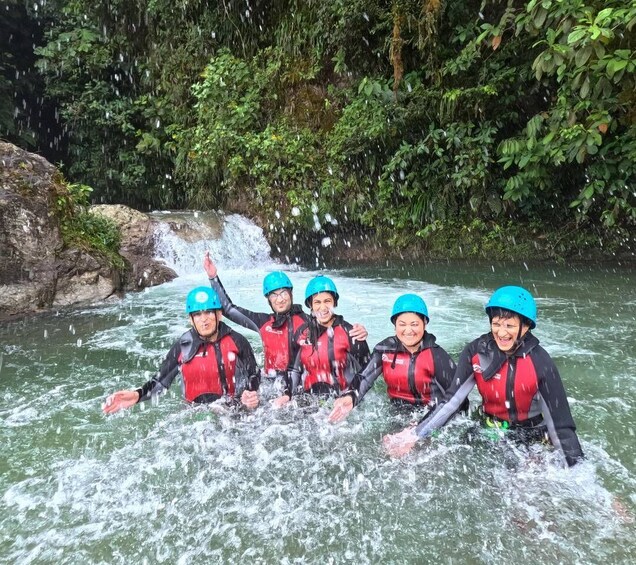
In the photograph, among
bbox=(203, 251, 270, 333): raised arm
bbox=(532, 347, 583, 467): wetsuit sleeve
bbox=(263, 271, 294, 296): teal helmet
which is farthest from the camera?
bbox=(203, 251, 270, 333): raised arm

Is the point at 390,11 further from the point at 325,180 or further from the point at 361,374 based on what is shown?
the point at 361,374

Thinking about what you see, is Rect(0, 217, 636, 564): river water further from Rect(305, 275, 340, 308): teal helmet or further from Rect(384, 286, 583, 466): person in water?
Rect(305, 275, 340, 308): teal helmet

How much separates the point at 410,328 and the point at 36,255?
21.5 feet

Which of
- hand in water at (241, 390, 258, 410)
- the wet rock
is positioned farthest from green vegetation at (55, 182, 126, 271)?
hand in water at (241, 390, 258, 410)

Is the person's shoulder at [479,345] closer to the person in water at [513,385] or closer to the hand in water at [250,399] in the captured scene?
the person in water at [513,385]

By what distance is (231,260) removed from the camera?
1205cm

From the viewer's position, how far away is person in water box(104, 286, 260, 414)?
13.0 ft

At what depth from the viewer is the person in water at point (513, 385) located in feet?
10.1

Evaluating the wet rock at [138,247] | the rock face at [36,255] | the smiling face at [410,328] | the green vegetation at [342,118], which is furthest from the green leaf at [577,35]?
the wet rock at [138,247]

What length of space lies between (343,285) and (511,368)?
6634mm

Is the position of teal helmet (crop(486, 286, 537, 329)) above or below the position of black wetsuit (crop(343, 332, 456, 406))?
above

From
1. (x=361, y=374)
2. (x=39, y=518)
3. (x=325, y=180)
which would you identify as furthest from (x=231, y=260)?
(x=39, y=518)

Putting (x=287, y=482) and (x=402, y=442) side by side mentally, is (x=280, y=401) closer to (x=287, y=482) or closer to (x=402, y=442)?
(x=287, y=482)

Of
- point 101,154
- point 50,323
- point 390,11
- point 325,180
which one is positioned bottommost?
point 50,323
